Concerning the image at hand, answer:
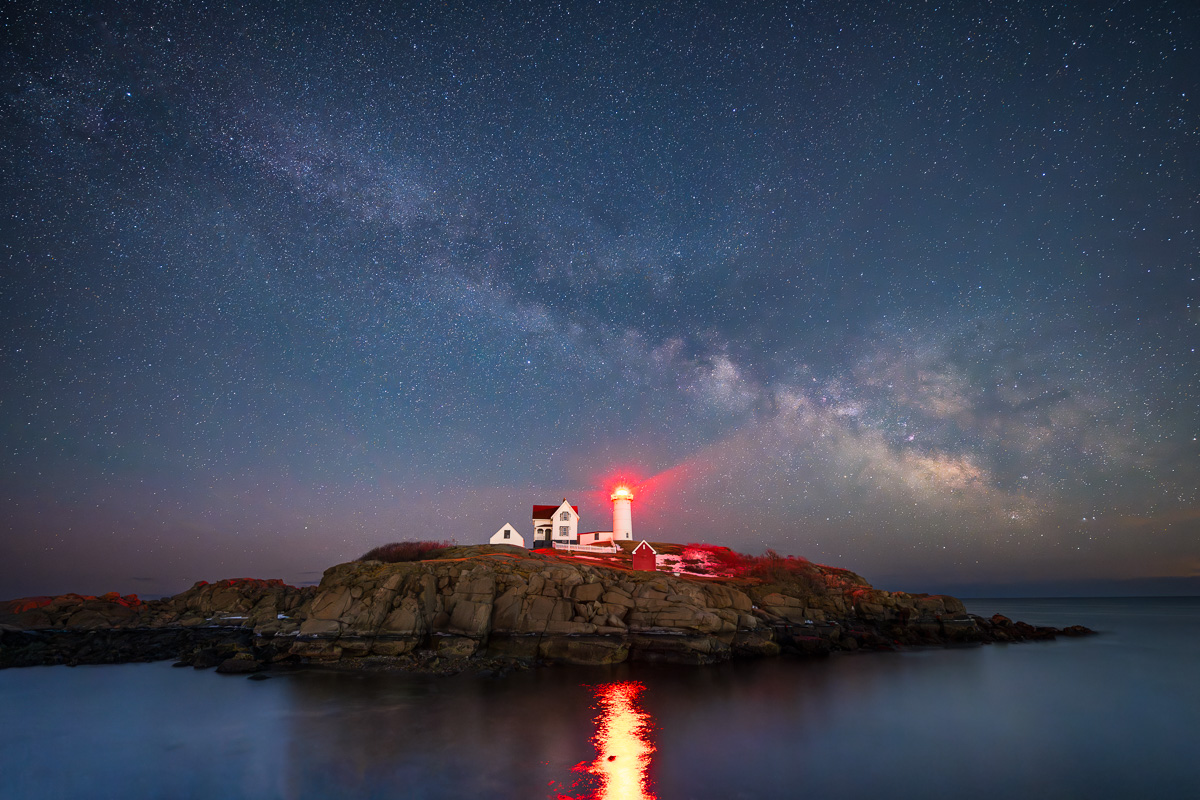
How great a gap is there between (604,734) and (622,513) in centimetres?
4264

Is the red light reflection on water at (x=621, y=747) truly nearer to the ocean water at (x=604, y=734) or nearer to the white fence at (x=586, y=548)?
the ocean water at (x=604, y=734)

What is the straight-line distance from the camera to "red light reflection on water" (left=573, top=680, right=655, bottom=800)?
48.0ft

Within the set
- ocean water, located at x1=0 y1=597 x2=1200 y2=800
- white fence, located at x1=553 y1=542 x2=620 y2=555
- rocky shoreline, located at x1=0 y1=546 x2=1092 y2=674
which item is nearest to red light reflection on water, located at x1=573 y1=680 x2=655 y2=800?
ocean water, located at x1=0 y1=597 x2=1200 y2=800

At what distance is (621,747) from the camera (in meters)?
17.9

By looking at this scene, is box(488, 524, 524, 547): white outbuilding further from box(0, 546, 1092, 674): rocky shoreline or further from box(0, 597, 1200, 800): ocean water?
box(0, 597, 1200, 800): ocean water

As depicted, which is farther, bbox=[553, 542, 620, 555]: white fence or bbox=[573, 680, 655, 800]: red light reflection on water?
bbox=[553, 542, 620, 555]: white fence

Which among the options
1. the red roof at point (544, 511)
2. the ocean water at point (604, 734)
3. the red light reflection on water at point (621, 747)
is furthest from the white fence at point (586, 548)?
the red light reflection on water at point (621, 747)

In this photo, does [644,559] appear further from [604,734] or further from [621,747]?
[621,747]

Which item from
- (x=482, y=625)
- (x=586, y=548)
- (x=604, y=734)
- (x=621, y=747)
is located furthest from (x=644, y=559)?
(x=621, y=747)

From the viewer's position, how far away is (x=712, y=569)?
50.0m

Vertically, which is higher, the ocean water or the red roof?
the red roof

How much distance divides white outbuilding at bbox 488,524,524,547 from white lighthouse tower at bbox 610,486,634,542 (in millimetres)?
11309

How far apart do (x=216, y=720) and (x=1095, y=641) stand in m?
67.7

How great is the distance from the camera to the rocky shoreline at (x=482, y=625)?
31625mm
